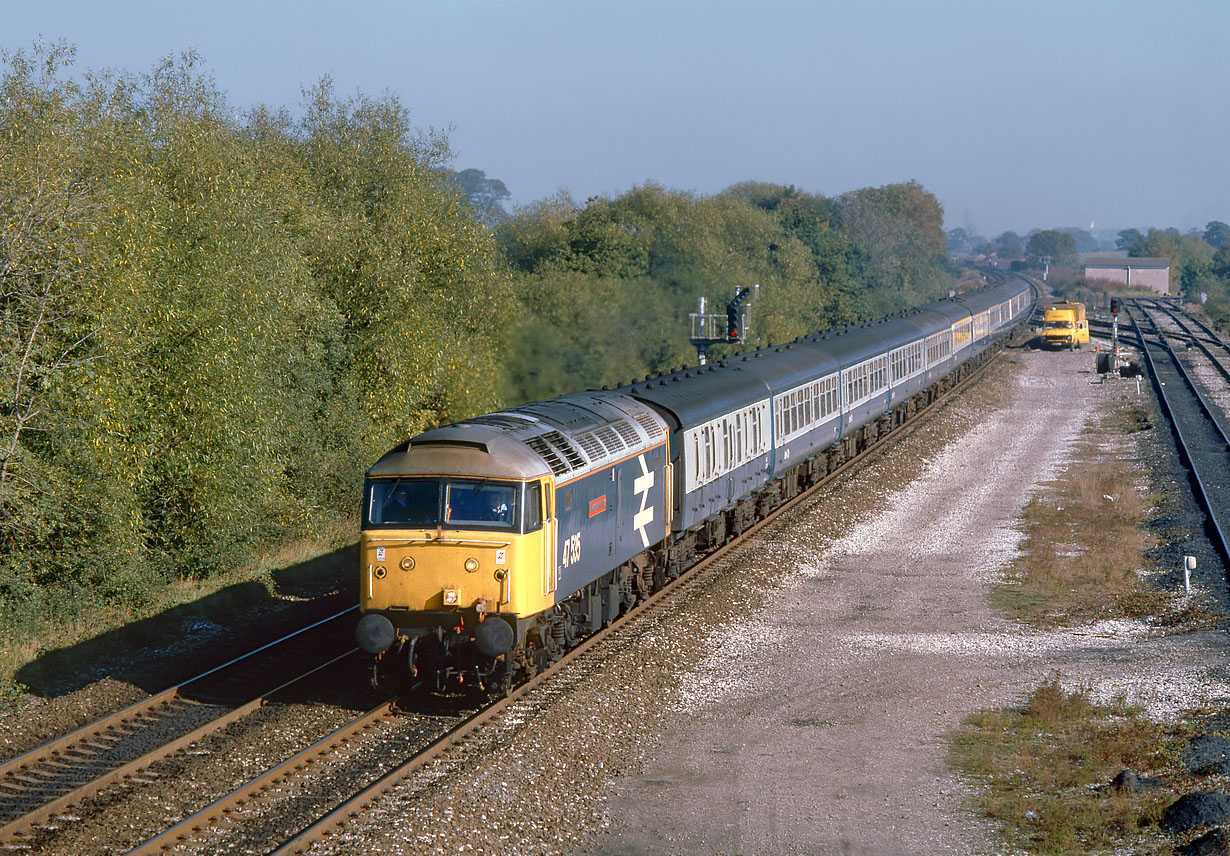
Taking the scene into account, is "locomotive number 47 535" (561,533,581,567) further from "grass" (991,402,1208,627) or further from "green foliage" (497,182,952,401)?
"green foliage" (497,182,952,401)

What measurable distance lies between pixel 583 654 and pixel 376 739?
14.2 ft

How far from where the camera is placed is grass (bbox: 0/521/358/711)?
18828 mm

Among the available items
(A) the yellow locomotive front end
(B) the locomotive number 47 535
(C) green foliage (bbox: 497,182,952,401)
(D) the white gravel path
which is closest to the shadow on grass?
(A) the yellow locomotive front end

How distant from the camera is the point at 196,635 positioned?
68.8ft

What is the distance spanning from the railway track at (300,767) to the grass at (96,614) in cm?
241

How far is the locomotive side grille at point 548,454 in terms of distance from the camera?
659 inches

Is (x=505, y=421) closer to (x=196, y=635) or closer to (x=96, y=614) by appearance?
(x=196, y=635)

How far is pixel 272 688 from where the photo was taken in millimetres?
17359

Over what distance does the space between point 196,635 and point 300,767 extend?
7.50 metres

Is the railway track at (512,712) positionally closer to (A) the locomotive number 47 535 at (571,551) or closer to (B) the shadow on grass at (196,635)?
(A) the locomotive number 47 535 at (571,551)

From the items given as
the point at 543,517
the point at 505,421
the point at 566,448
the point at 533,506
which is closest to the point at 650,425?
the point at 566,448

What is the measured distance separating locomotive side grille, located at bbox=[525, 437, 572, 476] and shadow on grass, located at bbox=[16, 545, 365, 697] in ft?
20.2

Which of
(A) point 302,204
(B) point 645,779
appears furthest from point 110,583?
(A) point 302,204

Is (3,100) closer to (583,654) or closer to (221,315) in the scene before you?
(221,315)
